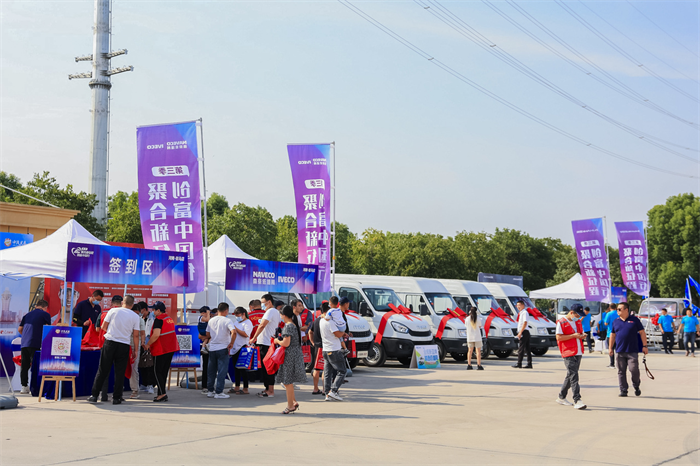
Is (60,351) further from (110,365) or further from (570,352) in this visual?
(570,352)

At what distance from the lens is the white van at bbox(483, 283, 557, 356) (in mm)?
23812

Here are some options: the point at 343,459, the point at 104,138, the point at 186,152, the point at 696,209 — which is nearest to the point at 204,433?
the point at 343,459

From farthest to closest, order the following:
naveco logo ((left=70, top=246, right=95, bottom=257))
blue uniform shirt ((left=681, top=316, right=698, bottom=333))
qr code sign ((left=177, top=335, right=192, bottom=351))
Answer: blue uniform shirt ((left=681, top=316, right=698, bottom=333)) < qr code sign ((left=177, top=335, right=192, bottom=351)) < naveco logo ((left=70, top=246, right=95, bottom=257))

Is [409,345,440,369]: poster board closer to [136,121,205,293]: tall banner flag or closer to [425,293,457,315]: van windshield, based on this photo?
[425,293,457,315]: van windshield

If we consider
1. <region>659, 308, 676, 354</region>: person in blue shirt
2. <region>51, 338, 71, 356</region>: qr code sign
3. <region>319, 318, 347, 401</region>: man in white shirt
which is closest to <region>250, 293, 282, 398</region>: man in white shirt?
<region>319, 318, 347, 401</region>: man in white shirt

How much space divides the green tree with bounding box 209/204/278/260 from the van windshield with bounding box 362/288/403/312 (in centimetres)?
2793

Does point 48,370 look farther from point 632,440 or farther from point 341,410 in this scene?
point 632,440

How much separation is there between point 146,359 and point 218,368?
49.9 inches

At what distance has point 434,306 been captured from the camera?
21.6 metres

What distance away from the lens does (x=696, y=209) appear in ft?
181

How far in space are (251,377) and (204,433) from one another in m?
5.83

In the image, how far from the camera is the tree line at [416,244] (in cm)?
4812

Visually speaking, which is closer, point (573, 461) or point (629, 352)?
point (573, 461)

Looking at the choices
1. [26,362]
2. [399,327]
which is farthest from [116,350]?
[399,327]
